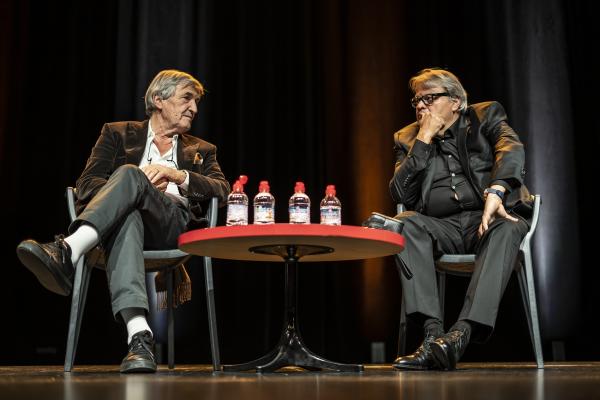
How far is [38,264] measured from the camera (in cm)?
182

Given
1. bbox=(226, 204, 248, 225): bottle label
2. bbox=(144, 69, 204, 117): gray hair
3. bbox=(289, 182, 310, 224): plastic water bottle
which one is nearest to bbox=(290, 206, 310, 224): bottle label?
bbox=(289, 182, 310, 224): plastic water bottle

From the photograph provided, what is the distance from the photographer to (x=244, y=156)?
335 centimetres

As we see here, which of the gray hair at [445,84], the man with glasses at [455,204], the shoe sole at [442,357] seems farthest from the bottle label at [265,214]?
the gray hair at [445,84]

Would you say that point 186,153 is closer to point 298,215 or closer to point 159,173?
point 159,173

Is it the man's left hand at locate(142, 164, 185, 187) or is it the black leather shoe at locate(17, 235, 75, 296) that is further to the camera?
the man's left hand at locate(142, 164, 185, 187)

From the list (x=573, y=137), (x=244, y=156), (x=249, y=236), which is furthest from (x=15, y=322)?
(x=573, y=137)

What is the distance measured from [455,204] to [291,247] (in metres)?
0.67

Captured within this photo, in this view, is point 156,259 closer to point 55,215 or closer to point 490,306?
point 490,306

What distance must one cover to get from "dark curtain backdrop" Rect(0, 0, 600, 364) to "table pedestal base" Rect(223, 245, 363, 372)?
42.3 inches

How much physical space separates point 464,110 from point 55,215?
1.79 m

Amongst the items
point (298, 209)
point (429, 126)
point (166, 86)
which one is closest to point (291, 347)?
point (298, 209)

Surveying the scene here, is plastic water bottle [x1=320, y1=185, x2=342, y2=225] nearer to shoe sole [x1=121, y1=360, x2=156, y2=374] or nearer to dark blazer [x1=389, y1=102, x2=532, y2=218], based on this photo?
dark blazer [x1=389, y1=102, x2=532, y2=218]

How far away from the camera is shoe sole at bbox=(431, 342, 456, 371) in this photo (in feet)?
6.45

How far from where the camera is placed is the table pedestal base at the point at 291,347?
2.09 meters
